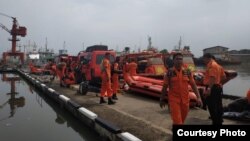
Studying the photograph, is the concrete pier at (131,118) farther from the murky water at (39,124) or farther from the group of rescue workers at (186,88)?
the group of rescue workers at (186,88)

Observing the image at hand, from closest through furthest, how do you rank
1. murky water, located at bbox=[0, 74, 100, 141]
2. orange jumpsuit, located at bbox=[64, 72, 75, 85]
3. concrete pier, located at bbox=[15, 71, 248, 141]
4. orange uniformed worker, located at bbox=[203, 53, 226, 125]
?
orange uniformed worker, located at bbox=[203, 53, 226, 125]
concrete pier, located at bbox=[15, 71, 248, 141]
murky water, located at bbox=[0, 74, 100, 141]
orange jumpsuit, located at bbox=[64, 72, 75, 85]

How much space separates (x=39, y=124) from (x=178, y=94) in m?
5.93

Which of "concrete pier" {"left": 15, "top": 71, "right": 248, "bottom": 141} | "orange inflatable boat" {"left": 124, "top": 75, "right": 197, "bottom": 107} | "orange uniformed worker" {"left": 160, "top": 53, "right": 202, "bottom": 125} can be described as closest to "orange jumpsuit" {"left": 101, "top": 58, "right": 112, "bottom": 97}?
"concrete pier" {"left": 15, "top": 71, "right": 248, "bottom": 141}

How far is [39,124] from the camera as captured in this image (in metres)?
10.6

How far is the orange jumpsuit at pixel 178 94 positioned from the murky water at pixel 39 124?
3.02m

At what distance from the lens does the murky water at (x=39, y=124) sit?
896 cm

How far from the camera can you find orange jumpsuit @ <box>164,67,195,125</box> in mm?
6127

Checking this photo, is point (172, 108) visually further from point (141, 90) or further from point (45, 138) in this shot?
point (141, 90)

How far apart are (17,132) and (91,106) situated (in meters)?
2.60

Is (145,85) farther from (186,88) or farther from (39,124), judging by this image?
(186,88)

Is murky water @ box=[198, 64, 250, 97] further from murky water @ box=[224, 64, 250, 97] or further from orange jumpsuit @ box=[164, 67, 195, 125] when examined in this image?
orange jumpsuit @ box=[164, 67, 195, 125]

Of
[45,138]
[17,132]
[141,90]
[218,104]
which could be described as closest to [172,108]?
[218,104]

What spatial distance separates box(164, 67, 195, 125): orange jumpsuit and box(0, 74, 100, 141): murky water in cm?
302

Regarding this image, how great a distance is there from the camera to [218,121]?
704 centimetres
